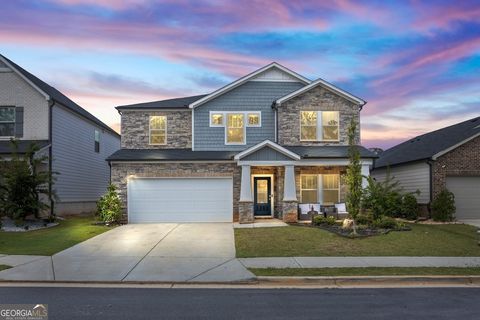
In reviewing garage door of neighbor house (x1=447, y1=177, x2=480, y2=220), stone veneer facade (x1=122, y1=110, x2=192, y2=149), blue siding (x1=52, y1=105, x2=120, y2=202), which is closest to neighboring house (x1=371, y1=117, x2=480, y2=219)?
garage door of neighbor house (x1=447, y1=177, x2=480, y2=220)

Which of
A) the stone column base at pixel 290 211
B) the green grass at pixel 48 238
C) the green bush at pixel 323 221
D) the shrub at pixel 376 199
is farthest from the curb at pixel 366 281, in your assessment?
the stone column base at pixel 290 211

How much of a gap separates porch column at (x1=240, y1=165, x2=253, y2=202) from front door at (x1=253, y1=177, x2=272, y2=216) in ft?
6.80

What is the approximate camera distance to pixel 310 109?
77.0ft

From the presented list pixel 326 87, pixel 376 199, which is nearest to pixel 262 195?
pixel 376 199

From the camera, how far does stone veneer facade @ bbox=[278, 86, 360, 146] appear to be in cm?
2339

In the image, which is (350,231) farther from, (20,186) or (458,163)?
(20,186)

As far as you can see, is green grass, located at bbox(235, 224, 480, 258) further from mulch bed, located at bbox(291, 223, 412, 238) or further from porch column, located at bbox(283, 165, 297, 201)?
porch column, located at bbox(283, 165, 297, 201)

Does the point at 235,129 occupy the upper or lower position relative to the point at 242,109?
lower

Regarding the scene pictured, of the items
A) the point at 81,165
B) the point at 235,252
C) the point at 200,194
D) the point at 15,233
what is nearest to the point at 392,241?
the point at 235,252

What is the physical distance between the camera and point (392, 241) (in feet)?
51.2

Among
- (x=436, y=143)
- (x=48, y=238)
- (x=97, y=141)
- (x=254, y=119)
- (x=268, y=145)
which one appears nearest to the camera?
(x=48, y=238)

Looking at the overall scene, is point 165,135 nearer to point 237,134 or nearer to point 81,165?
point 237,134

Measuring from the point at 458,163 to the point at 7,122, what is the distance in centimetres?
2318

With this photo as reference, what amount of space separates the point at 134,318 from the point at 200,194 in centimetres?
1495
